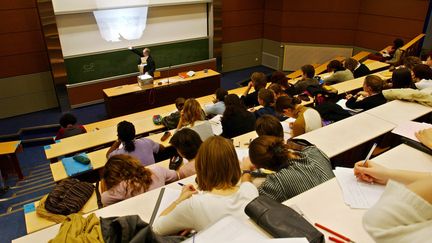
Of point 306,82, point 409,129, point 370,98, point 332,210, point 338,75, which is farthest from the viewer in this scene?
point 338,75

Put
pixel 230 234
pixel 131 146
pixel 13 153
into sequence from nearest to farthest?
pixel 230 234 < pixel 131 146 < pixel 13 153

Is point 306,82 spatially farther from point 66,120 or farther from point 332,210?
point 332,210

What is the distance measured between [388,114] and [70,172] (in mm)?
3178

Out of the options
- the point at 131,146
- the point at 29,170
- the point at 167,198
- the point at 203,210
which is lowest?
the point at 29,170

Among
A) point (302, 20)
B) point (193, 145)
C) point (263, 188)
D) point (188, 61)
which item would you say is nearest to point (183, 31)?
point (188, 61)

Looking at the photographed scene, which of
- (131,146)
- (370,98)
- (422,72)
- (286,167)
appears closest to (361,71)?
(422,72)

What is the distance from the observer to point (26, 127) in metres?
6.20

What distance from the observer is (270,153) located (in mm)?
2008

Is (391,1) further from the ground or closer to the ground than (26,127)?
further from the ground

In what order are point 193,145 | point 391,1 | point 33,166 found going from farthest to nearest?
point 391,1 → point 33,166 → point 193,145

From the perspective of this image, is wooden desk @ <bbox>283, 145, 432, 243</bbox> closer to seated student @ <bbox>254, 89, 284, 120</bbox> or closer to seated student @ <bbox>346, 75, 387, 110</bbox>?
seated student @ <bbox>346, 75, 387, 110</bbox>

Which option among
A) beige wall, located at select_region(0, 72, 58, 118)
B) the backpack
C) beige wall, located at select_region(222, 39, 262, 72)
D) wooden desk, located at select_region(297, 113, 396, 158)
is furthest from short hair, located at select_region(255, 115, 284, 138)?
beige wall, located at select_region(222, 39, 262, 72)

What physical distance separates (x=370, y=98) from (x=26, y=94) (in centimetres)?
635

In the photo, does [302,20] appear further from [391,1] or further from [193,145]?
[193,145]
